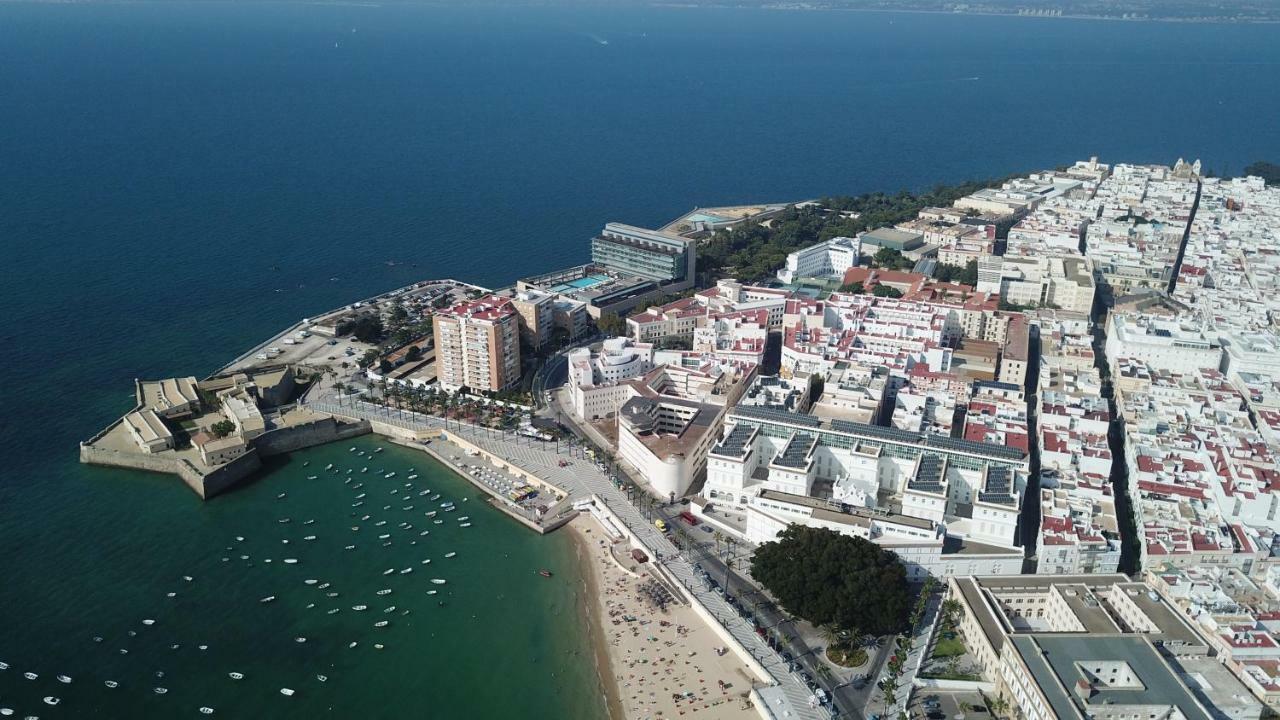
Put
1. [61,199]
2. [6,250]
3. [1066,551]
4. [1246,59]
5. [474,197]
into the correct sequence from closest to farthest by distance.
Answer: [1066,551] → [6,250] → [61,199] → [474,197] → [1246,59]

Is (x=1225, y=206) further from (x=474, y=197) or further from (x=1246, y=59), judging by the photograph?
(x=1246, y=59)

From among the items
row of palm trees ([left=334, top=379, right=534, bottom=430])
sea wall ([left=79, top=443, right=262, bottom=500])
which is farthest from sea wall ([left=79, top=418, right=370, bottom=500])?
row of palm trees ([left=334, top=379, right=534, bottom=430])

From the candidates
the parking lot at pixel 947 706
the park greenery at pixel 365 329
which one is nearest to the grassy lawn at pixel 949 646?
the parking lot at pixel 947 706

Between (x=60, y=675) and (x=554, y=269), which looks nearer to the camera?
(x=60, y=675)

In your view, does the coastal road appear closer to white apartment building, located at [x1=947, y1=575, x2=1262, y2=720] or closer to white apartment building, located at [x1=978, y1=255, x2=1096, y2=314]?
white apartment building, located at [x1=947, y1=575, x2=1262, y2=720]

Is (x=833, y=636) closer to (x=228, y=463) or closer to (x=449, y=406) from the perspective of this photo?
(x=449, y=406)

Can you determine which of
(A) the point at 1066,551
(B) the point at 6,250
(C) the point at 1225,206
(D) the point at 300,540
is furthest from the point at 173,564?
(C) the point at 1225,206

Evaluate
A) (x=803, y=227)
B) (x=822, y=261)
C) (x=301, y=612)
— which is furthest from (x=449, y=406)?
(x=803, y=227)
